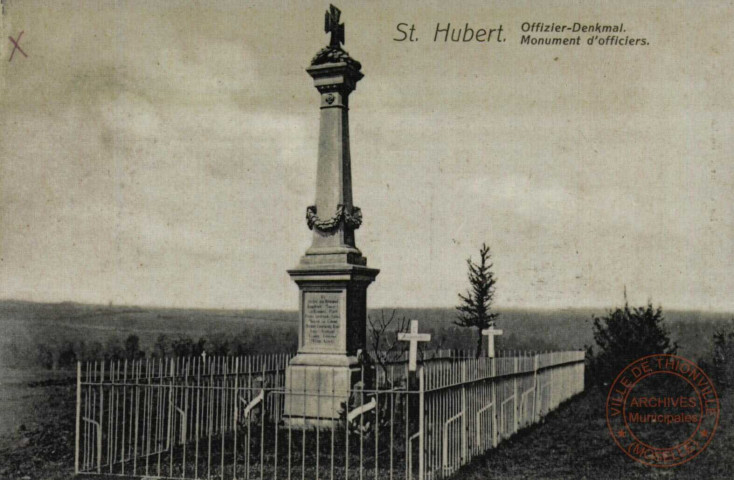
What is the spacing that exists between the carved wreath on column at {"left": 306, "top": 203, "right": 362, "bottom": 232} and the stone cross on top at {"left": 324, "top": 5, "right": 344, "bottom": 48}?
9.88 ft

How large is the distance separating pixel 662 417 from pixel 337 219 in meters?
6.95

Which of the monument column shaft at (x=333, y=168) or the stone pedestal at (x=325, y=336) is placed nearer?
the stone pedestal at (x=325, y=336)

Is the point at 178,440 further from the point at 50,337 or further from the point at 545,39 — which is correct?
the point at 50,337

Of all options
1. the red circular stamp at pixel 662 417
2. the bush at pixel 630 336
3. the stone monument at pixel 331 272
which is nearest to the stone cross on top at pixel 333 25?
the stone monument at pixel 331 272

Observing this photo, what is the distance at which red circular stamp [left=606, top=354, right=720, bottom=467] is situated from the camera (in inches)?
384

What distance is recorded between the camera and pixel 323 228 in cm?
1188

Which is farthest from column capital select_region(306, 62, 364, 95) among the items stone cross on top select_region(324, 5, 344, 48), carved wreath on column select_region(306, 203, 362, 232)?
carved wreath on column select_region(306, 203, 362, 232)

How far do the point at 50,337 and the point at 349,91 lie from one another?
39.8 feet

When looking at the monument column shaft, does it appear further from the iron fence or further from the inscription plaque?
the iron fence

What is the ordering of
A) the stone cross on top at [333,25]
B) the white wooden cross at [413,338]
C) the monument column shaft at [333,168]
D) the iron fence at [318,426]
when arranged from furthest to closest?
the stone cross on top at [333,25] → the monument column shaft at [333,168] → the white wooden cross at [413,338] → the iron fence at [318,426]

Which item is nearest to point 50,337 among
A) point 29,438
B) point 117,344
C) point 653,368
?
point 117,344

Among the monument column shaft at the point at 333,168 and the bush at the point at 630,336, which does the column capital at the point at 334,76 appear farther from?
the bush at the point at 630,336

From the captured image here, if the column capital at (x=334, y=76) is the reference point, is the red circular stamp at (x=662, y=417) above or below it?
below

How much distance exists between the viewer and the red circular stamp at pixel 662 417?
976cm
